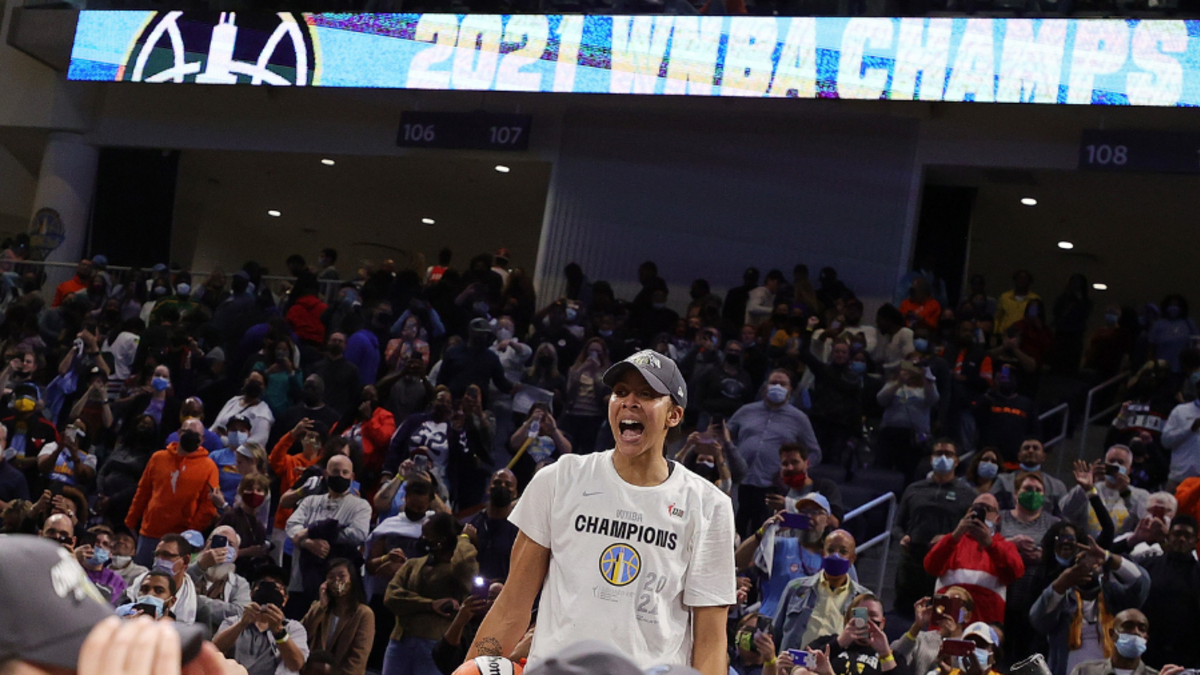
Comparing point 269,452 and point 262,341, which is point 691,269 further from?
Answer: point 269,452

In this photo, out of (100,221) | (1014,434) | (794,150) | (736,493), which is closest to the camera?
(736,493)

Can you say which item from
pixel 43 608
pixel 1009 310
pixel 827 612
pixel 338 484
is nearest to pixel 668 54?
pixel 1009 310

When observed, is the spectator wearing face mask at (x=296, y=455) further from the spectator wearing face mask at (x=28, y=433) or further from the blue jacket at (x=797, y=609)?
the blue jacket at (x=797, y=609)

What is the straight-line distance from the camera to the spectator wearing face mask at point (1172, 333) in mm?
15469

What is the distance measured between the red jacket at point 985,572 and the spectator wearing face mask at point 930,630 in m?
0.40

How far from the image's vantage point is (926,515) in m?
10.6

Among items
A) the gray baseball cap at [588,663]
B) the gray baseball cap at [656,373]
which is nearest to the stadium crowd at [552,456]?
the gray baseball cap at [656,373]

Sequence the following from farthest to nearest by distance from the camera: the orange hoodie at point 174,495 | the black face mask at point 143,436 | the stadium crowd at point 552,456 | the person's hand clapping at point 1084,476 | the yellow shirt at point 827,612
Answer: the black face mask at point 143,436, the orange hoodie at point 174,495, the person's hand clapping at point 1084,476, the stadium crowd at point 552,456, the yellow shirt at point 827,612

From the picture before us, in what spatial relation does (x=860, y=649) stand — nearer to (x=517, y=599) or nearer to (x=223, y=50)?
(x=517, y=599)

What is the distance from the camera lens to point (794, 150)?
62.8 feet

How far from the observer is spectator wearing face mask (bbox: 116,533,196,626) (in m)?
9.77

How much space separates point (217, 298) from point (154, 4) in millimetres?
4628

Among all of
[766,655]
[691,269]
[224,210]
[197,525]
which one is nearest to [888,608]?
[766,655]

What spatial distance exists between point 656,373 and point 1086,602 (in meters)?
6.13
